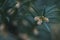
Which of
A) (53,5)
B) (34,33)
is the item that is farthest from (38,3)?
(34,33)

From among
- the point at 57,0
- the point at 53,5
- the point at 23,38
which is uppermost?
the point at 57,0

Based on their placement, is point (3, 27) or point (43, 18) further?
point (3, 27)

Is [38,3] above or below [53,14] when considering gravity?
above

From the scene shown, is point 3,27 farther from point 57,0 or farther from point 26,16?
point 57,0

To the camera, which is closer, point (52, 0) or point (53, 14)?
point (53, 14)

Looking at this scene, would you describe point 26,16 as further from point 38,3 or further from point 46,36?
point 46,36

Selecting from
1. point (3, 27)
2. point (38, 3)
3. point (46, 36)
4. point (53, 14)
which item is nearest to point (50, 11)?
point (53, 14)

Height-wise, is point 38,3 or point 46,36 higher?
point 38,3
